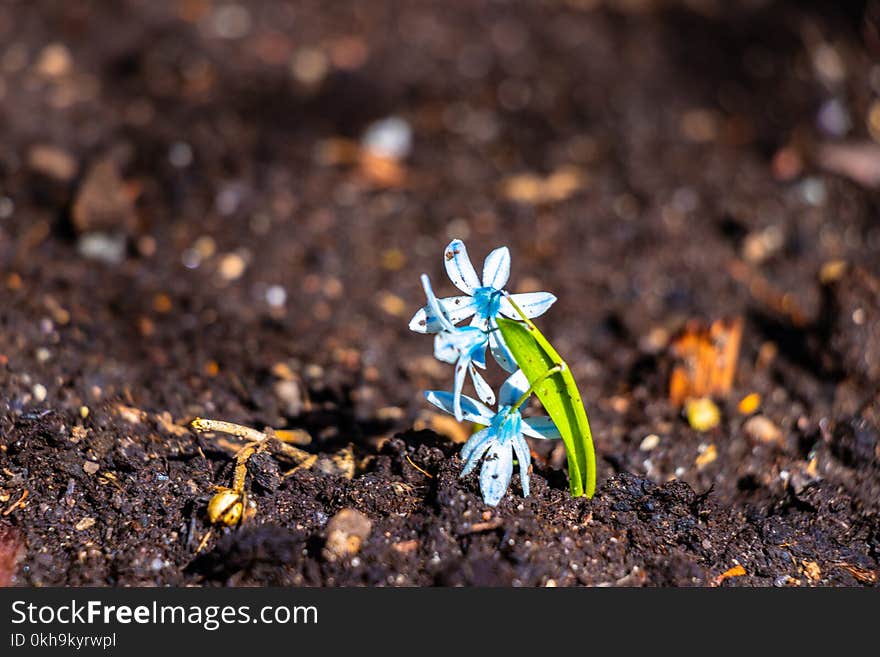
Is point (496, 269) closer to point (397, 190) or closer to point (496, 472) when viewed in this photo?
point (496, 472)

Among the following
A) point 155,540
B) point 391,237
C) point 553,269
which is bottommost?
point 155,540

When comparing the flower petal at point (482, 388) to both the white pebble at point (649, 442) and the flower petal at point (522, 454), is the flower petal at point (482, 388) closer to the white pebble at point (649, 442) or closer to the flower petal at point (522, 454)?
the flower petal at point (522, 454)

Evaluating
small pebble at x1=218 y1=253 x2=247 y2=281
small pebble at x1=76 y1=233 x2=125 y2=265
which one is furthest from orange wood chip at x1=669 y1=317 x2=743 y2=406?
small pebble at x1=76 y1=233 x2=125 y2=265

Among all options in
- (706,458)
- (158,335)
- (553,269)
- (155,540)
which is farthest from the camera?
(553,269)

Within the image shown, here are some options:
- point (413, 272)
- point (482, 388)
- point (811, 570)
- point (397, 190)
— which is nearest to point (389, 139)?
point (397, 190)

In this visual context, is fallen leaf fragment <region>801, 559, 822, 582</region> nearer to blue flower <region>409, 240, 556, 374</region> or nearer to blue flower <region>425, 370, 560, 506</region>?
blue flower <region>425, 370, 560, 506</region>

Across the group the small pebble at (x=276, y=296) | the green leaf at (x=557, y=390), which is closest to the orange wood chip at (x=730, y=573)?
the green leaf at (x=557, y=390)

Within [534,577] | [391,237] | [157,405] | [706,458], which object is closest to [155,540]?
[157,405]

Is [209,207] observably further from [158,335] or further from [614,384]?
[614,384]

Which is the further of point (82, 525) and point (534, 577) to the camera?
point (82, 525)
